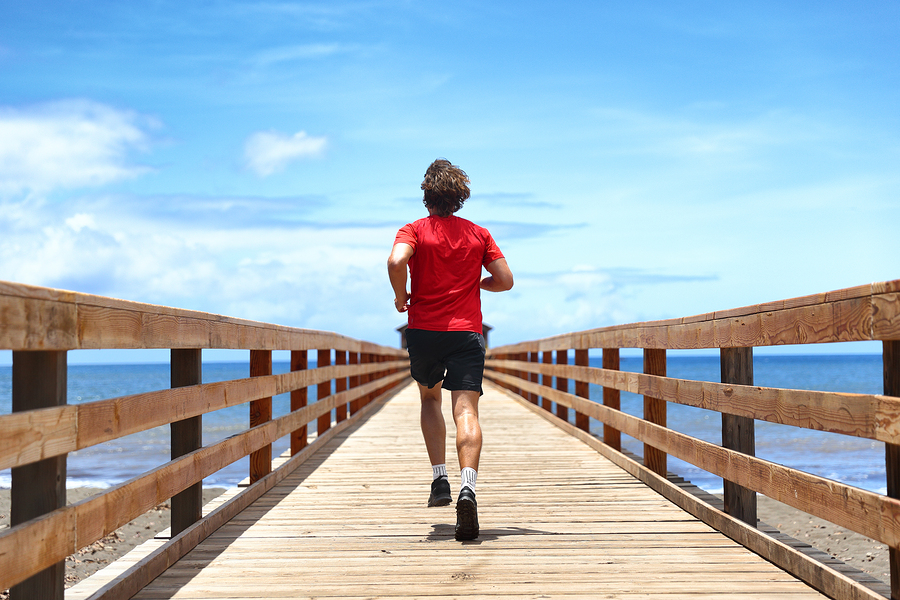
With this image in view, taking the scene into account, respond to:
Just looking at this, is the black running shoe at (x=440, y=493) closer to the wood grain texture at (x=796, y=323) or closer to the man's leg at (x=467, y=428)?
the man's leg at (x=467, y=428)

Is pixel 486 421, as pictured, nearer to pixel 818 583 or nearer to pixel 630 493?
pixel 630 493

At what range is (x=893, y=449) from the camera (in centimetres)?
243

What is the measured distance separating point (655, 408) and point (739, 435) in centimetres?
141

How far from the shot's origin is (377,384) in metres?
12.9

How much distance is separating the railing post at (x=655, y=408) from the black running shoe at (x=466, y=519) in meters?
1.85

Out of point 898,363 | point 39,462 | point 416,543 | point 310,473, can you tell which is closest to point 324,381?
point 310,473

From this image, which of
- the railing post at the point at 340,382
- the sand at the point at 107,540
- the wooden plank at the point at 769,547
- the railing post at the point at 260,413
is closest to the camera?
the wooden plank at the point at 769,547

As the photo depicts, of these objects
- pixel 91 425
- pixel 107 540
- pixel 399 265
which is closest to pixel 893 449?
pixel 399 265

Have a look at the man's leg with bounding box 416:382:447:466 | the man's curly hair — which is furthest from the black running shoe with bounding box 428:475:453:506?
the man's curly hair

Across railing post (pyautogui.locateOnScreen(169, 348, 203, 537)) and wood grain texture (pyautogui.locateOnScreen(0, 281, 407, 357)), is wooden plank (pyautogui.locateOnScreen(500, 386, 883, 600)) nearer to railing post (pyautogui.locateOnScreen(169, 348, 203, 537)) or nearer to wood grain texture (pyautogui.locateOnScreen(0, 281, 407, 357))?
railing post (pyautogui.locateOnScreen(169, 348, 203, 537))

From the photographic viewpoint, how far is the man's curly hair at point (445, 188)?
4.01 m

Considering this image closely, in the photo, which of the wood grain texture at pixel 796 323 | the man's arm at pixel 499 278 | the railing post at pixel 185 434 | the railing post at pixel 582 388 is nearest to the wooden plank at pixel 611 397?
the railing post at pixel 582 388

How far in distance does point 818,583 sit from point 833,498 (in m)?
0.40

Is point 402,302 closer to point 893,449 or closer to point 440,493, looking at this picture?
point 440,493
